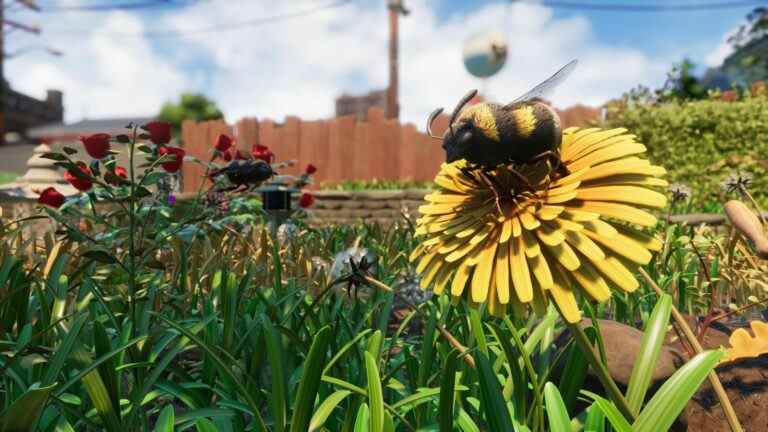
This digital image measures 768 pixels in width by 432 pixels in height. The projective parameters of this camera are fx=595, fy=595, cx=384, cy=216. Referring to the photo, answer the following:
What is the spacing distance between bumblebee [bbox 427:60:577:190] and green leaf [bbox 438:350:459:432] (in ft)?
1.53

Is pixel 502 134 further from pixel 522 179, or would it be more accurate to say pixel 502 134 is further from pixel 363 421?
pixel 363 421

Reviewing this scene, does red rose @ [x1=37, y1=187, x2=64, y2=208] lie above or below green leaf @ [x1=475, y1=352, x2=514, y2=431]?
above

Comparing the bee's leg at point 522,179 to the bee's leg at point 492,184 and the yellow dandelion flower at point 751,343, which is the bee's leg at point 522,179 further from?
the yellow dandelion flower at point 751,343

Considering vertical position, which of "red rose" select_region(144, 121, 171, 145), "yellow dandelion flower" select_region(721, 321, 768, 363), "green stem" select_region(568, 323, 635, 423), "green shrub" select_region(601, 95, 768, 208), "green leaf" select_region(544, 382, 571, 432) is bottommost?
"green leaf" select_region(544, 382, 571, 432)

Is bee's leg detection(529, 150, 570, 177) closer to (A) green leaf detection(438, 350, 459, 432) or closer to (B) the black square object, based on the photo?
(A) green leaf detection(438, 350, 459, 432)

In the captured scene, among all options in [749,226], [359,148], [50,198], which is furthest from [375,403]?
[359,148]

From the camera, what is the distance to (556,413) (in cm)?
122

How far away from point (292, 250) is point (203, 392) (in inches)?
72.1

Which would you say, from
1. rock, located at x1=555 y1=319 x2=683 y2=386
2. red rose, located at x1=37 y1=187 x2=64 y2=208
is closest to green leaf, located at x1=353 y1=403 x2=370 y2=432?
rock, located at x1=555 y1=319 x2=683 y2=386

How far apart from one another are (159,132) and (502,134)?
221 cm

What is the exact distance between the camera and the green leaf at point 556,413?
1.20 metres

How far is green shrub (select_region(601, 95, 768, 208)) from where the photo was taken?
758cm

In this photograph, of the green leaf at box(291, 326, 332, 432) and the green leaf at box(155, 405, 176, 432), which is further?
the green leaf at box(155, 405, 176, 432)

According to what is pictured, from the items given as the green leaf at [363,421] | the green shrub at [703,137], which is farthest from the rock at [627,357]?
the green shrub at [703,137]
